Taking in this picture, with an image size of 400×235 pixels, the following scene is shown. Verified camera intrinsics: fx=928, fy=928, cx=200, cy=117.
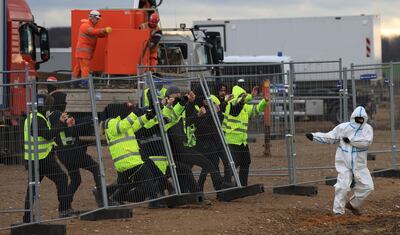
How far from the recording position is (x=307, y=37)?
121 feet

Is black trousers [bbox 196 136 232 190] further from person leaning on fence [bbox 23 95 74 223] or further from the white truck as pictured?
the white truck

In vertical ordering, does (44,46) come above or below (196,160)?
above

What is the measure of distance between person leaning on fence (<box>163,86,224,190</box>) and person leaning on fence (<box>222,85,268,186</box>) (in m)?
0.58

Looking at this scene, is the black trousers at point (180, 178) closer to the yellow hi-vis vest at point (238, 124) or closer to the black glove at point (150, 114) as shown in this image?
the black glove at point (150, 114)

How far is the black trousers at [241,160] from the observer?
15031mm

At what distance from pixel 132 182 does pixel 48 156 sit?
1617 millimetres

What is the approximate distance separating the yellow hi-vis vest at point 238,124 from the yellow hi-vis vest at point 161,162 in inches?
Answer: 72.5

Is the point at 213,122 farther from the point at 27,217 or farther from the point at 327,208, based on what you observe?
the point at 27,217

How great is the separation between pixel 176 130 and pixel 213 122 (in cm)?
110

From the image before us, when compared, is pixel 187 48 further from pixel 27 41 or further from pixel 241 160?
pixel 241 160

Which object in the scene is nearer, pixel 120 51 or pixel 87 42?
pixel 87 42

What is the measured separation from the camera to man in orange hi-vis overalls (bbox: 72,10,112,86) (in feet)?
66.5

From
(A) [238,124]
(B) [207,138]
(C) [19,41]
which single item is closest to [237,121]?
(A) [238,124]

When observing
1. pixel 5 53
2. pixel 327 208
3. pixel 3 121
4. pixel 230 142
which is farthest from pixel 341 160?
pixel 5 53
